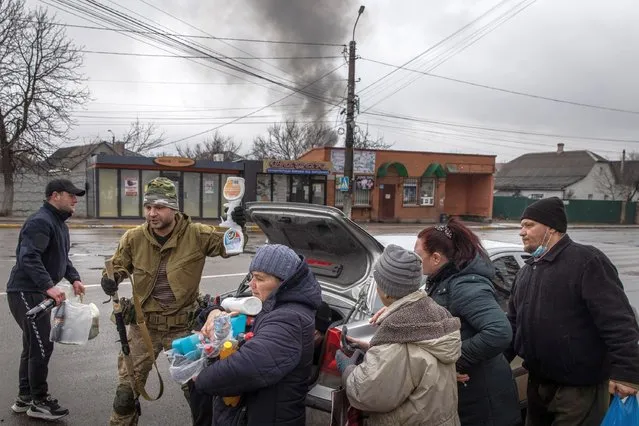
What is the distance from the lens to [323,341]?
8.82ft

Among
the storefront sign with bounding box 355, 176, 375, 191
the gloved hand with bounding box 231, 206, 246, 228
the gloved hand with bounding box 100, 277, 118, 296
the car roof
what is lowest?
the gloved hand with bounding box 100, 277, 118, 296

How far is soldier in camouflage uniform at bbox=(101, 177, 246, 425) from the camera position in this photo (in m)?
3.29

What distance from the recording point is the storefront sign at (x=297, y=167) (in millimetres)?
25422

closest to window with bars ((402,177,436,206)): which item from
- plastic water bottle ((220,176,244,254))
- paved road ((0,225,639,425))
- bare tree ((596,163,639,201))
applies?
paved road ((0,225,639,425))

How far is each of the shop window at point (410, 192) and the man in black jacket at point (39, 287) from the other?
88.7ft

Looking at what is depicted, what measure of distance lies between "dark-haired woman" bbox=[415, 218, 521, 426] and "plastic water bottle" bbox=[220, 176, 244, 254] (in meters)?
1.35

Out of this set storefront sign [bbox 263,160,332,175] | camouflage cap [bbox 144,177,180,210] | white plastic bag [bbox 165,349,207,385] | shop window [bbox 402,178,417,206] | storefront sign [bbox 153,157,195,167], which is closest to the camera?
white plastic bag [bbox 165,349,207,385]

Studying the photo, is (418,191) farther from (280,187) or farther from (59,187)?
(59,187)

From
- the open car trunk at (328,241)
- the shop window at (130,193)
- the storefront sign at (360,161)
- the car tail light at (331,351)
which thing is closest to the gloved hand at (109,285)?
the open car trunk at (328,241)

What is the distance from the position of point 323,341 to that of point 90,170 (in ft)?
78.3

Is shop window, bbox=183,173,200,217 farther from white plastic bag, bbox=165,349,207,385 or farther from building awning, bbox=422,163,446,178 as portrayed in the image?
white plastic bag, bbox=165,349,207,385

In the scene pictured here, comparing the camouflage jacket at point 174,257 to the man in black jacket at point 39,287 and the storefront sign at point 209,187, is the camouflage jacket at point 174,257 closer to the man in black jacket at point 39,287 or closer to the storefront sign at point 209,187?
the man in black jacket at point 39,287

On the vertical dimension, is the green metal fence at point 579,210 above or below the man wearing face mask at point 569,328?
below

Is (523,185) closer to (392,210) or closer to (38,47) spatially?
(392,210)
